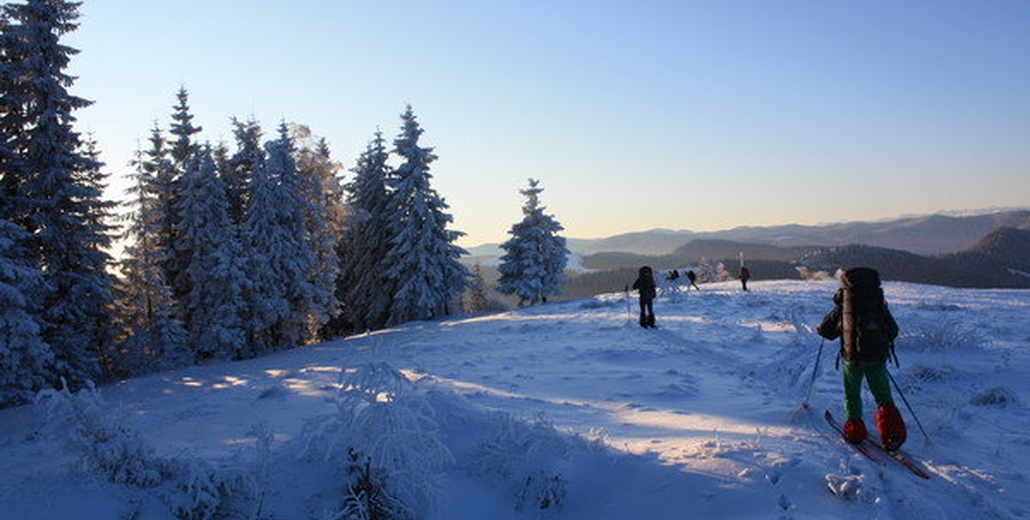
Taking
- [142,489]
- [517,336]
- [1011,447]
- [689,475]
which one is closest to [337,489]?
[142,489]

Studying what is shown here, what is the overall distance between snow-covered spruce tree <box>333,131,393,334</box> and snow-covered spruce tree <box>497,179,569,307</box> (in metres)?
8.79

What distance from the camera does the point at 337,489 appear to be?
4691 millimetres

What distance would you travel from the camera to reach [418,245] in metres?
30.3

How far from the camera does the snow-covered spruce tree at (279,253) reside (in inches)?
1035

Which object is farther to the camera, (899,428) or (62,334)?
(62,334)

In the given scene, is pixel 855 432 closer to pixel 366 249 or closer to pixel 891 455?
pixel 891 455

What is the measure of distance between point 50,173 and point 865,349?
23.5 metres

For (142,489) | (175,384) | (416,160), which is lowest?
(175,384)

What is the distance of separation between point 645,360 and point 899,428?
6.22m

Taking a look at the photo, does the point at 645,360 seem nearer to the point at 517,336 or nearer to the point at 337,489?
the point at 517,336

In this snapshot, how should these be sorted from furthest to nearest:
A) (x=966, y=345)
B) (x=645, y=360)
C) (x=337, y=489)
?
(x=645, y=360) < (x=966, y=345) < (x=337, y=489)

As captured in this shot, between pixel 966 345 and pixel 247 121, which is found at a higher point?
pixel 247 121

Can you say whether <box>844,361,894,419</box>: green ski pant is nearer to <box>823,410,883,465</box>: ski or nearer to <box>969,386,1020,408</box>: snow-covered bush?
<box>823,410,883,465</box>: ski

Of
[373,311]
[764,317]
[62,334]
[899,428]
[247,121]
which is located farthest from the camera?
[373,311]
